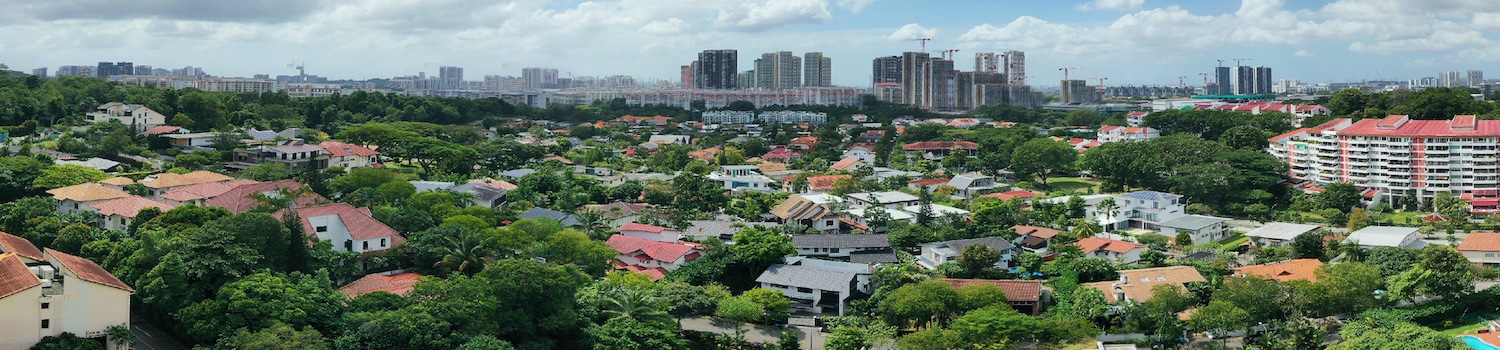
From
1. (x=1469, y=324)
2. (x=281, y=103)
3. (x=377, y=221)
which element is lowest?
(x=1469, y=324)

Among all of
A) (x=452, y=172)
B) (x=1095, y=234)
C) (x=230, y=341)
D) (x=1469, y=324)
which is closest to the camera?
(x=230, y=341)

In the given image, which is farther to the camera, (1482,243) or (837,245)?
(1482,243)

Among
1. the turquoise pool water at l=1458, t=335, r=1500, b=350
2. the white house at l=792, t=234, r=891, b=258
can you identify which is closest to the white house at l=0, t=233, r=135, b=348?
the white house at l=792, t=234, r=891, b=258

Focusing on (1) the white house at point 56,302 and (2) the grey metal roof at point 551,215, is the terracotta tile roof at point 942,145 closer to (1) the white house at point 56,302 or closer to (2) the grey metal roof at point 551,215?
(2) the grey metal roof at point 551,215

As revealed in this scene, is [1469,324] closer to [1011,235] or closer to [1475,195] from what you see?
[1011,235]

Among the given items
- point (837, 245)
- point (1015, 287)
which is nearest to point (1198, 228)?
point (837, 245)

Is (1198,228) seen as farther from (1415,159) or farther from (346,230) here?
(346,230)

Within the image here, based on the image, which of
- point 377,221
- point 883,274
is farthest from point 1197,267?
point 377,221
